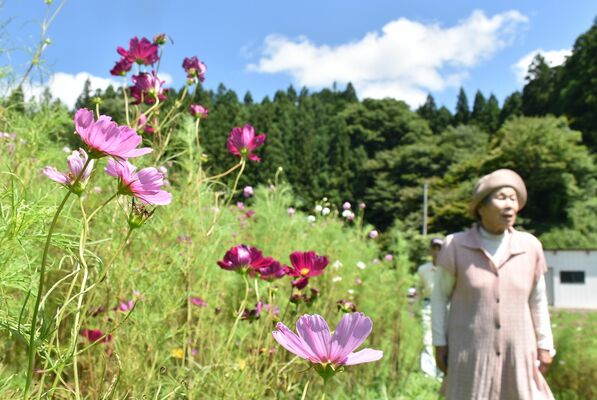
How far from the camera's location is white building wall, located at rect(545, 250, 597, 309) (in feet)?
47.9

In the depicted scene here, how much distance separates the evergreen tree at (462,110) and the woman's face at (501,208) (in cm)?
3841

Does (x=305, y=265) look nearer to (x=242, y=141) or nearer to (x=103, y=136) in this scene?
(x=242, y=141)

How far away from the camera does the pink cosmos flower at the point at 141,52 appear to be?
1184mm

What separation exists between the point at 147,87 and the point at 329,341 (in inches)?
35.4

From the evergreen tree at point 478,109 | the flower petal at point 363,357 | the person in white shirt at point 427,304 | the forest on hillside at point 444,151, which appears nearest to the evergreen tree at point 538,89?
the forest on hillside at point 444,151

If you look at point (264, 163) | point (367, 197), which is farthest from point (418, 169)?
point (264, 163)

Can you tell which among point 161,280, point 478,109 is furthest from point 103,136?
point 478,109

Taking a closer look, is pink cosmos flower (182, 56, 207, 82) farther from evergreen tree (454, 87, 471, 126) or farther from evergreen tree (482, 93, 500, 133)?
evergreen tree (454, 87, 471, 126)

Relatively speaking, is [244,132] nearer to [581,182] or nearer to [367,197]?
[581,182]

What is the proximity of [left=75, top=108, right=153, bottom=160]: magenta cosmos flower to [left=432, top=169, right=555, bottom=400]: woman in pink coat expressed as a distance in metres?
1.57

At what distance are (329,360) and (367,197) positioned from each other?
2602cm

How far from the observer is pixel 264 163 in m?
24.5

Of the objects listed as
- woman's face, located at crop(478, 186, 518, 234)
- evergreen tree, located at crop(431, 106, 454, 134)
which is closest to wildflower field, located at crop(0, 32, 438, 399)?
woman's face, located at crop(478, 186, 518, 234)

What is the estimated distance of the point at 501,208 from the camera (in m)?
1.81
